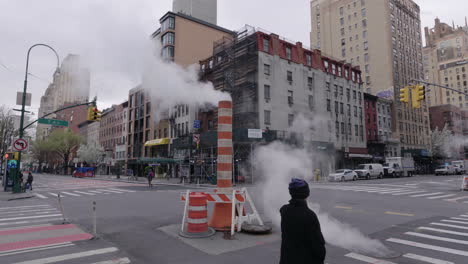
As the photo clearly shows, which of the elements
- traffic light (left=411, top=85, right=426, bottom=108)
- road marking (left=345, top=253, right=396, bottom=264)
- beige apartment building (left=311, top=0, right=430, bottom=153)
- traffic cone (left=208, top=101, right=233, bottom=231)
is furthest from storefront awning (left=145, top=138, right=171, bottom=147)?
road marking (left=345, top=253, right=396, bottom=264)

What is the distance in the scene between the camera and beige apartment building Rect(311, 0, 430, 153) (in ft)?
190

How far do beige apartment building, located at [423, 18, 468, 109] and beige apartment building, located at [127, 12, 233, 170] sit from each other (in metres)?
99.6

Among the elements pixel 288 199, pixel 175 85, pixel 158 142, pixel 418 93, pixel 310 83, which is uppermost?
pixel 310 83

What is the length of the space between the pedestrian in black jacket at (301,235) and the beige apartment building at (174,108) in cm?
2111

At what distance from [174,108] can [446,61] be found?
423ft

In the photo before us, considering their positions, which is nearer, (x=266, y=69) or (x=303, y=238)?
(x=303, y=238)

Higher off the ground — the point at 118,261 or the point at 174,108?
the point at 174,108

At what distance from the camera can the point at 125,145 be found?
204ft

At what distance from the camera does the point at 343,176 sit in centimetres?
3278

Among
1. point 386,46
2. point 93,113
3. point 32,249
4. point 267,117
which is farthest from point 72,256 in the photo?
point 386,46

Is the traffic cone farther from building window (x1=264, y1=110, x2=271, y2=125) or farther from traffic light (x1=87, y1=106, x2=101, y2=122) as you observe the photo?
building window (x1=264, y1=110, x2=271, y2=125)

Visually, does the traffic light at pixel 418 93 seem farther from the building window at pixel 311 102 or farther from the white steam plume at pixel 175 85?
the building window at pixel 311 102

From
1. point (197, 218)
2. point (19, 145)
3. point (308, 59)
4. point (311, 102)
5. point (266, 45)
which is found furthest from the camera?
point (308, 59)

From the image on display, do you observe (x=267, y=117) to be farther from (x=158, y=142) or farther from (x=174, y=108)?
(x=158, y=142)
